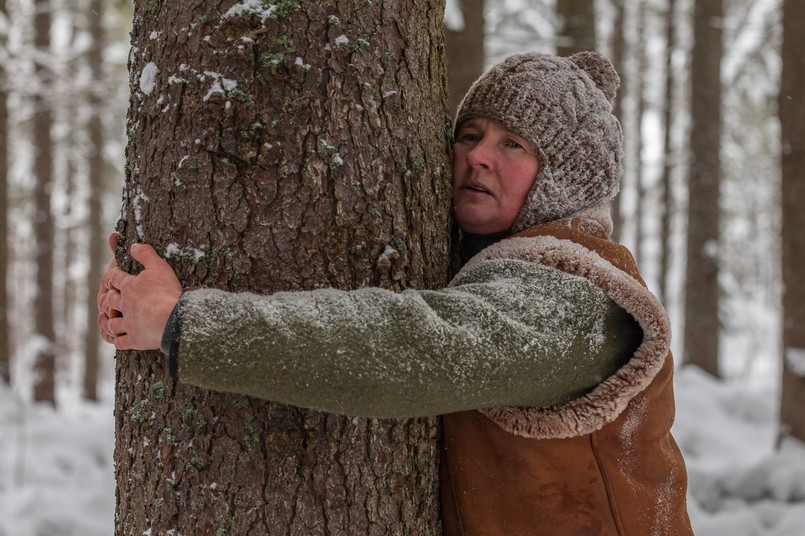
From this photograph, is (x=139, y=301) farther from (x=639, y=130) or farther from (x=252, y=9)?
(x=639, y=130)

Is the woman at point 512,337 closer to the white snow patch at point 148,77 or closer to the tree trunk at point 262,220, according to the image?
the tree trunk at point 262,220

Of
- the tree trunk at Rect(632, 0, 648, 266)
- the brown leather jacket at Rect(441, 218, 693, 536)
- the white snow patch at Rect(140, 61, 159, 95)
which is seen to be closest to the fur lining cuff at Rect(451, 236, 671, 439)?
the brown leather jacket at Rect(441, 218, 693, 536)

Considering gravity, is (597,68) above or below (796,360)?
above

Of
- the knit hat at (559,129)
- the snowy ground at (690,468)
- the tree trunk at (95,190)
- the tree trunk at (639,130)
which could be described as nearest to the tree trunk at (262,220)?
the knit hat at (559,129)

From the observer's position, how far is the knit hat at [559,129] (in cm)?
204

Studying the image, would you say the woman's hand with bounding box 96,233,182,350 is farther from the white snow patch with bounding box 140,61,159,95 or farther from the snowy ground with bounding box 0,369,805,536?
the snowy ground with bounding box 0,369,805,536

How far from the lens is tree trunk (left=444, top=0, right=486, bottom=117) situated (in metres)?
Result: 6.12

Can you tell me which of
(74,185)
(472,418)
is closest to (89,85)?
(472,418)

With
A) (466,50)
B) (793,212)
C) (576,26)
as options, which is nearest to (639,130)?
(576,26)

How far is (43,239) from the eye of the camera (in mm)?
10227

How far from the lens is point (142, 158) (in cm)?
179

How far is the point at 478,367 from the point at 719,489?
5.51 m

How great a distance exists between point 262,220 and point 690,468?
6123 millimetres

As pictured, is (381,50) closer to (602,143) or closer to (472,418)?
(602,143)
